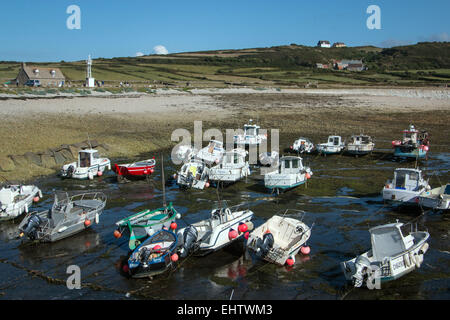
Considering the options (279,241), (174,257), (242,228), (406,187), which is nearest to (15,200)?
(174,257)

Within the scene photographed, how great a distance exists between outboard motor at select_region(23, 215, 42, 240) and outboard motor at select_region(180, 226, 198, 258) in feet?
23.0

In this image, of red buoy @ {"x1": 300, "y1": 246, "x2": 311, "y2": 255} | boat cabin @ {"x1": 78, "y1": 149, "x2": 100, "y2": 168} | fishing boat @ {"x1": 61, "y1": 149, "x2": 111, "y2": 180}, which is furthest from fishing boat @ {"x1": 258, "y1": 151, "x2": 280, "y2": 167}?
red buoy @ {"x1": 300, "y1": 246, "x2": 311, "y2": 255}

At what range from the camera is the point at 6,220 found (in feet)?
74.3

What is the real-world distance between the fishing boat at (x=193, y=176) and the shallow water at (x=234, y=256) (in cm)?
57

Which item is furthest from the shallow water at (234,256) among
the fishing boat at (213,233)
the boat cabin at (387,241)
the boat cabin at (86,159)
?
the boat cabin at (86,159)

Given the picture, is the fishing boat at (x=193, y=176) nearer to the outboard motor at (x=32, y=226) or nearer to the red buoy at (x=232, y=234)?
the red buoy at (x=232, y=234)

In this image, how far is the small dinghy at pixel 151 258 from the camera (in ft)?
53.4

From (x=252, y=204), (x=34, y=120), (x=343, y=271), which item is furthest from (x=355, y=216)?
(x=34, y=120)

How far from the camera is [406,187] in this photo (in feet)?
80.5

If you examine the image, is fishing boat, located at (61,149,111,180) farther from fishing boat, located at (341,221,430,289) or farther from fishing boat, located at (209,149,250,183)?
fishing boat, located at (341,221,430,289)

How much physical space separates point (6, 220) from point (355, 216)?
18.4 metres

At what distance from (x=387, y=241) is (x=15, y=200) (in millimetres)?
18740

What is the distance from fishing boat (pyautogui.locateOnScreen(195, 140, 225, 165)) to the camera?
34281mm

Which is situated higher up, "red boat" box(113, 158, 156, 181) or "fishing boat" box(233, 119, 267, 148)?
"fishing boat" box(233, 119, 267, 148)
